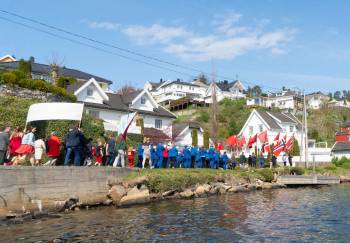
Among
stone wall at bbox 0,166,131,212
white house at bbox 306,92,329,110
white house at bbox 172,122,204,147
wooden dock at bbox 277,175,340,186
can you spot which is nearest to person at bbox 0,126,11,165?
stone wall at bbox 0,166,131,212

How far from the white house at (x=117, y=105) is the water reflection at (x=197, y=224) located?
25.4 m

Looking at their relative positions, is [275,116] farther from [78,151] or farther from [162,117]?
[78,151]

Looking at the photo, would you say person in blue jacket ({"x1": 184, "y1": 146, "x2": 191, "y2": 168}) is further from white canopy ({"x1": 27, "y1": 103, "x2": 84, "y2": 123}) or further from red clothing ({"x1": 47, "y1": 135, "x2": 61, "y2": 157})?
red clothing ({"x1": 47, "y1": 135, "x2": 61, "y2": 157})

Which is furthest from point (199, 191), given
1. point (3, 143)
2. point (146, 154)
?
point (3, 143)

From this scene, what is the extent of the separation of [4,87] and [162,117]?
30.9 metres

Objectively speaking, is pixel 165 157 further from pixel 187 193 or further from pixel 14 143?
pixel 14 143

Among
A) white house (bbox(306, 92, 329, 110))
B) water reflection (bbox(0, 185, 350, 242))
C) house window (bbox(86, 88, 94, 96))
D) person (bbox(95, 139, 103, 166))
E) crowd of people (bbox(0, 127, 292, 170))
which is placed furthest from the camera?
white house (bbox(306, 92, 329, 110))

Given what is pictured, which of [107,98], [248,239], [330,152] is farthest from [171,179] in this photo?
[330,152]

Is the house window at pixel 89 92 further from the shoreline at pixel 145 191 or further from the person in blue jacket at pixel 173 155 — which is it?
the shoreline at pixel 145 191

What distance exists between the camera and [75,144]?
21.6 m

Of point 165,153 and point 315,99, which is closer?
point 165,153

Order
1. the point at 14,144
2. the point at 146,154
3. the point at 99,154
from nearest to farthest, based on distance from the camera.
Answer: the point at 14,144
the point at 99,154
the point at 146,154

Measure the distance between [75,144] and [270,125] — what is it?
52.8 metres

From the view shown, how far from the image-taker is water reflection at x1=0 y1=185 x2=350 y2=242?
46.4 ft
